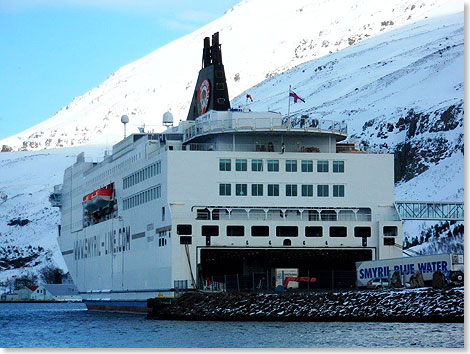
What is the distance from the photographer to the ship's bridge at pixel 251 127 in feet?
198

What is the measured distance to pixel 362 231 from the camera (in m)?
59.7

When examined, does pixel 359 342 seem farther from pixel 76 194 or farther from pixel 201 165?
pixel 76 194

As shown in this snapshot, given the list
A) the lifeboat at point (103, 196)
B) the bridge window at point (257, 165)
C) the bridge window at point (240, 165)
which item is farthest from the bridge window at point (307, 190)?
the lifeboat at point (103, 196)

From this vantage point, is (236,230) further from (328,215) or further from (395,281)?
(395,281)

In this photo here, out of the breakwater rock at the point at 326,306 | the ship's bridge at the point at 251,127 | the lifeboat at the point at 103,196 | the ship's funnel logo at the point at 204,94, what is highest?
the ship's funnel logo at the point at 204,94

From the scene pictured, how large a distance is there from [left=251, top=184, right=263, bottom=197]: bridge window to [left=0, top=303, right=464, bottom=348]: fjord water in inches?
352

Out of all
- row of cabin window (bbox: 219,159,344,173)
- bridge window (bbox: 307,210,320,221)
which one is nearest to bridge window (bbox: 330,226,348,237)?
bridge window (bbox: 307,210,320,221)

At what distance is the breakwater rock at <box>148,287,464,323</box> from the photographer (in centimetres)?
4631

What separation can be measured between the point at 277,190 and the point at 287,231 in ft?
6.71

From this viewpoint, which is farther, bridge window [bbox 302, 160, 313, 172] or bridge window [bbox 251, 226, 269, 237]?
bridge window [bbox 302, 160, 313, 172]

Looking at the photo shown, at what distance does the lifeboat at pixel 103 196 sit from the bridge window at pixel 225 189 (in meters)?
14.7

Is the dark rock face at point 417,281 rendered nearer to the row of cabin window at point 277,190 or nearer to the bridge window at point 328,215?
the bridge window at point 328,215

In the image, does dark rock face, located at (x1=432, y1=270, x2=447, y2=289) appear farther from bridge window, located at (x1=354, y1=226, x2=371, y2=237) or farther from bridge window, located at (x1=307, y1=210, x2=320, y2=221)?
bridge window, located at (x1=307, y1=210, x2=320, y2=221)

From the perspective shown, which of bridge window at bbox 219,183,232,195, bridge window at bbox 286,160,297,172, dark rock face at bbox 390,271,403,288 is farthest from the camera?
bridge window at bbox 286,160,297,172
